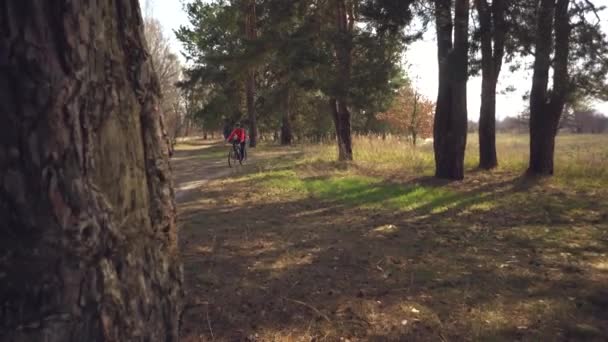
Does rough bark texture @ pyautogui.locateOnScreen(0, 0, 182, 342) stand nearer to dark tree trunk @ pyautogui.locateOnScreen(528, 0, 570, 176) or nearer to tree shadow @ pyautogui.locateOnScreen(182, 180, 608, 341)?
tree shadow @ pyautogui.locateOnScreen(182, 180, 608, 341)

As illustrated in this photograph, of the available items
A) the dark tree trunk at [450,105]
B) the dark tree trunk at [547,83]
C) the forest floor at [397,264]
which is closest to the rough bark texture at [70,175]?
the forest floor at [397,264]

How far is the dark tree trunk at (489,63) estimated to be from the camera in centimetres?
859

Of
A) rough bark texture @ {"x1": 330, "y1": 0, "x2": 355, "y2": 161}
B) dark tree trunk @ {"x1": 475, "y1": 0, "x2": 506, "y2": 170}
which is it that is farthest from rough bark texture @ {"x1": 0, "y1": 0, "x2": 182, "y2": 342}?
rough bark texture @ {"x1": 330, "y1": 0, "x2": 355, "y2": 161}

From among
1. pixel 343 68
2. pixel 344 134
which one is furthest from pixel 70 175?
pixel 344 134

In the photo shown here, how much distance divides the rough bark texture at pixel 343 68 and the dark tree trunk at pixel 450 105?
267 cm

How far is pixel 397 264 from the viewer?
4.79 metres

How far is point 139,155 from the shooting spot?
2330mm

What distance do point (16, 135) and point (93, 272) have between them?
69 cm

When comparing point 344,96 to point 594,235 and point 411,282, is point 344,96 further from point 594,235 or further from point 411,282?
point 411,282

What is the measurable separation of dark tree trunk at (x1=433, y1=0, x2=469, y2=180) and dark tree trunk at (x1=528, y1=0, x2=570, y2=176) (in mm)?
1703

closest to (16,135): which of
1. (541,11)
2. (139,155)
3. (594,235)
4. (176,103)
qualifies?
(139,155)

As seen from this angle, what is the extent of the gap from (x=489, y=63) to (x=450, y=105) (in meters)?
1.84

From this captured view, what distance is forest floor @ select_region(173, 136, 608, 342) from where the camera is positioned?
3.30 meters

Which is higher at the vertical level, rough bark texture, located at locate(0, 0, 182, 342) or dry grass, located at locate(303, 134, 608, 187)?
rough bark texture, located at locate(0, 0, 182, 342)
